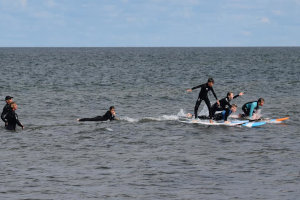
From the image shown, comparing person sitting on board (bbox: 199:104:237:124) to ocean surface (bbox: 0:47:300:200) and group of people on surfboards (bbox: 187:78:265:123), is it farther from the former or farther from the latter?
ocean surface (bbox: 0:47:300:200)

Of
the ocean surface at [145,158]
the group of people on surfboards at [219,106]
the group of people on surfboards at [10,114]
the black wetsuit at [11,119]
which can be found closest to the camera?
the ocean surface at [145,158]

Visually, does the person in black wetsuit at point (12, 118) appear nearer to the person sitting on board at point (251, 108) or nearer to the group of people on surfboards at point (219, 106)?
the group of people on surfboards at point (219, 106)

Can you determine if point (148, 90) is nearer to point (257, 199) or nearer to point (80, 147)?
point (80, 147)

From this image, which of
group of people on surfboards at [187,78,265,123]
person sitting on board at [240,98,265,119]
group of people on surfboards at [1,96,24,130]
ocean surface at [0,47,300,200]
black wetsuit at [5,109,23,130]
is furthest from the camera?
person sitting on board at [240,98,265,119]

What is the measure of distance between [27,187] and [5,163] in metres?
3.28

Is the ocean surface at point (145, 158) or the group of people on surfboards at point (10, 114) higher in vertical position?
the group of people on surfboards at point (10, 114)

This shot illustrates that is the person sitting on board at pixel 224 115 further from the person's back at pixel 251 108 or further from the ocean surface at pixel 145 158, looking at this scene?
the person's back at pixel 251 108

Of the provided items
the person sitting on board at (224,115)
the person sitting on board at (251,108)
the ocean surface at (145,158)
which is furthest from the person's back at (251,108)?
the person sitting on board at (224,115)

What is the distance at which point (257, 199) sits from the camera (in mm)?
14859

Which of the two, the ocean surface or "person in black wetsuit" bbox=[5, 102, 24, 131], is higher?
"person in black wetsuit" bbox=[5, 102, 24, 131]

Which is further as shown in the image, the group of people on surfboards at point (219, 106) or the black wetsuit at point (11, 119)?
the group of people on surfboards at point (219, 106)

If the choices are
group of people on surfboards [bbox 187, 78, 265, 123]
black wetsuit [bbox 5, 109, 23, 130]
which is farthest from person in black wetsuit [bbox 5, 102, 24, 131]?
group of people on surfboards [bbox 187, 78, 265, 123]

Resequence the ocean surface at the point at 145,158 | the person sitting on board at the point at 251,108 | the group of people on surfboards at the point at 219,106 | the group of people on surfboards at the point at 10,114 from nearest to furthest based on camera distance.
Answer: the ocean surface at the point at 145,158, the group of people on surfboards at the point at 10,114, the group of people on surfboards at the point at 219,106, the person sitting on board at the point at 251,108

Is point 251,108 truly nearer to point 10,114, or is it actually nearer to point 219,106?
point 219,106
